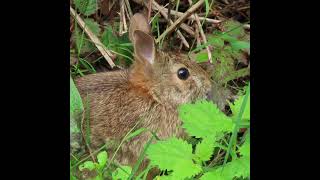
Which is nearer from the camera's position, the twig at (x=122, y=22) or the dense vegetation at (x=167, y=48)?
the dense vegetation at (x=167, y=48)

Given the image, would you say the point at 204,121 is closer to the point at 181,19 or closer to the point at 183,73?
the point at 183,73

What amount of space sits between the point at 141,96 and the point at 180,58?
0.33 m

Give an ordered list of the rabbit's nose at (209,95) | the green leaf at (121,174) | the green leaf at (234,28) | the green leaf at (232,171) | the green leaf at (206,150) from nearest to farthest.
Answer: the green leaf at (232,171) < the green leaf at (206,150) < the green leaf at (121,174) < the green leaf at (234,28) < the rabbit's nose at (209,95)

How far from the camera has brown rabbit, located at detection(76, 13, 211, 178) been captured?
3221mm

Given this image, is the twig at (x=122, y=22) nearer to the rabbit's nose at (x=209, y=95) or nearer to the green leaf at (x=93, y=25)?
the green leaf at (x=93, y=25)

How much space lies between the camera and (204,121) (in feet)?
8.24

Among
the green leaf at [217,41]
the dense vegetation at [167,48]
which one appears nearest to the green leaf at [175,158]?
the dense vegetation at [167,48]

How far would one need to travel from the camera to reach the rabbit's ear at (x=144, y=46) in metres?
3.15

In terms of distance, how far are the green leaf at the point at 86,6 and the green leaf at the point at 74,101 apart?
53 centimetres

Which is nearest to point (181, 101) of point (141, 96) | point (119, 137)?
point (141, 96)

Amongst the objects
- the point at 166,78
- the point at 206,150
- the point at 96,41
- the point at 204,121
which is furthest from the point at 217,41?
the point at 206,150

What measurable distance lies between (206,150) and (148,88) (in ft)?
3.10

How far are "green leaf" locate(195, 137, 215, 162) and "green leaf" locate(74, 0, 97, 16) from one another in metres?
1.17
